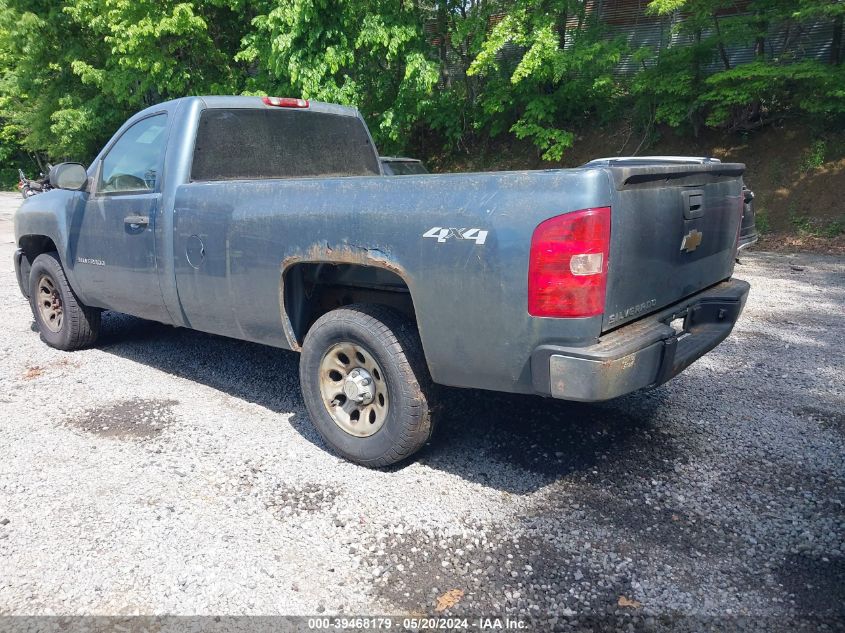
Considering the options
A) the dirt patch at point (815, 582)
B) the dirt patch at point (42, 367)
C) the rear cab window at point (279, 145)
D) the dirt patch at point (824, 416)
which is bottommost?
the dirt patch at point (42, 367)

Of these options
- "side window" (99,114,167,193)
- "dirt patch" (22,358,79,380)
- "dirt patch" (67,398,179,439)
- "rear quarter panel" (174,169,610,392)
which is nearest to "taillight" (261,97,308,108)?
"side window" (99,114,167,193)

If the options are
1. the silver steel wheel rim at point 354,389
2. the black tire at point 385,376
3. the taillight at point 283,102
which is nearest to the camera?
the black tire at point 385,376

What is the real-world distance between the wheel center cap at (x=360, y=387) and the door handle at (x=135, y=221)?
192 centimetres

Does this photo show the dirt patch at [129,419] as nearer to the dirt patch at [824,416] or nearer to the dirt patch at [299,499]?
the dirt patch at [299,499]

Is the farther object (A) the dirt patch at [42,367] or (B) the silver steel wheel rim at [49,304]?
(B) the silver steel wheel rim at [49,304]

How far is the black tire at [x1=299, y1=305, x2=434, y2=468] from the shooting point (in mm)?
3172

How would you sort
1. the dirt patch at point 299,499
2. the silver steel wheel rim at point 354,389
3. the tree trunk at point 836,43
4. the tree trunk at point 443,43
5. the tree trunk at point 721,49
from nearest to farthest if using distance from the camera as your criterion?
1. the dirt patch at point 299,499
2. the silver steel wheel rim at point 354,389
3. the tree trunk at point 836,43
4. the tree trunk at point 721,49
5. the tree trunk at point 443,43

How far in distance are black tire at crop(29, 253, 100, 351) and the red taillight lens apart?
4435 mm

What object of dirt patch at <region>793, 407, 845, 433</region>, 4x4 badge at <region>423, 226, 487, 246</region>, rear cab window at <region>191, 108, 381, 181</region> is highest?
rear cab window at <region>191, 108, 381, 181</region>

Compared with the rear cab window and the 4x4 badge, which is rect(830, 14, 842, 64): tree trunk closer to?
the rear cab window

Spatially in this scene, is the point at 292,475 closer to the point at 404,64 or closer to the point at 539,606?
the point at 539,606

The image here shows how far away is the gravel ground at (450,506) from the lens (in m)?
2.45

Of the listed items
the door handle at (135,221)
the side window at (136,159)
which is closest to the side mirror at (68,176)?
the side window at (136,159)

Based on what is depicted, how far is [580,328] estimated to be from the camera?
8.70ft
